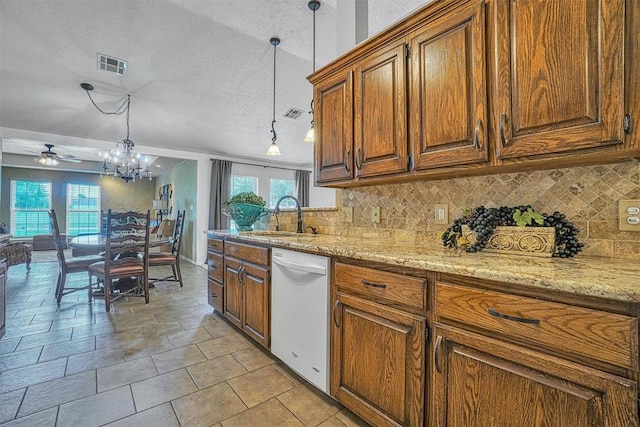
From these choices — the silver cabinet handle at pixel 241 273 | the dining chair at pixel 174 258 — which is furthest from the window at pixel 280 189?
the silver cabinet handle at pixel 241 273

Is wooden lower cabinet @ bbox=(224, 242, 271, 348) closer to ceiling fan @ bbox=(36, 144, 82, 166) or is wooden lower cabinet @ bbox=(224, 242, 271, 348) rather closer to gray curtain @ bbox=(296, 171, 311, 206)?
gray curtain @ bbox=(296, 171, 311, 206)

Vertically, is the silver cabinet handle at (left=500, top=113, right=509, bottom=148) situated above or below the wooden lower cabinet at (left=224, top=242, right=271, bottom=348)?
above

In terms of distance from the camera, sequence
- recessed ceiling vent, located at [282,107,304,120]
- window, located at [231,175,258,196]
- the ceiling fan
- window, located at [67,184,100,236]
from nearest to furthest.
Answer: recessed ceiling vent, located at [282,107,304,120] < the ceiling fan < window, located at [231,175,258,196] < window, located at [67,184,100,236]

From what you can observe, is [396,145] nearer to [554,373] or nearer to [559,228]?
[559,228]

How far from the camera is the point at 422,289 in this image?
1160mm

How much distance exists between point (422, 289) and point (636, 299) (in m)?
0.59

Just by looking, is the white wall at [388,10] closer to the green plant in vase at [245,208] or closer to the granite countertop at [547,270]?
the green plant in vase at [245,208]

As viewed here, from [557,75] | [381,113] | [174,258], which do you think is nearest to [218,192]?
[174,258]

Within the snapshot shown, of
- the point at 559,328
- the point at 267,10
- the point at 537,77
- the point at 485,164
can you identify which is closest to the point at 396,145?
the point at 485,164

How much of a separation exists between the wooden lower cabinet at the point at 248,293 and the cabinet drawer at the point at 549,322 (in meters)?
1.37

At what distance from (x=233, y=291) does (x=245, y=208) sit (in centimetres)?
86

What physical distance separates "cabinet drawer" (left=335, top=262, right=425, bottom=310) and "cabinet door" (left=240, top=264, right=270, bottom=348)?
2.62 ft

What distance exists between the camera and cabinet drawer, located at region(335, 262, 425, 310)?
118cm

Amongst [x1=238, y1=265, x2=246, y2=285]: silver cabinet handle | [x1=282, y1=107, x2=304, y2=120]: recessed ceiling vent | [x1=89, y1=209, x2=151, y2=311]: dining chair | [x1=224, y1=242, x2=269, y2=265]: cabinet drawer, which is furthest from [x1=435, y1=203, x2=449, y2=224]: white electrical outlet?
[x1=282, y1=107, x2=304, y2=120]: recessed ceiling vent
